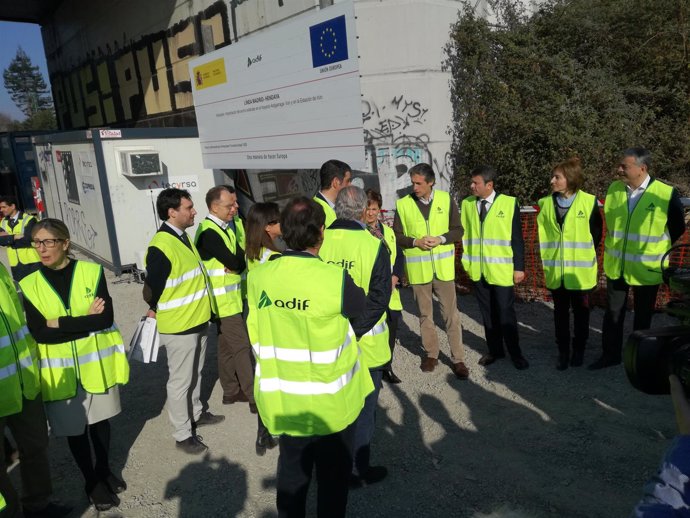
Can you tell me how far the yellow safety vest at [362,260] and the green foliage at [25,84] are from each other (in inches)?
3006

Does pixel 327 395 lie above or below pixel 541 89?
below

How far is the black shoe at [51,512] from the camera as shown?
3169 millimetres

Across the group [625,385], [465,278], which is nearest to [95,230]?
[465,278]

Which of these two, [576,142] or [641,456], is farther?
[576,142]

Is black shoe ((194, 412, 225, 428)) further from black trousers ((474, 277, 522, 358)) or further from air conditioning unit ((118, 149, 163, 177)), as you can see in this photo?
air conditioning unit ((118, 149, 163, 177))

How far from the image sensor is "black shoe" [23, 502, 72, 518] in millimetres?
3169

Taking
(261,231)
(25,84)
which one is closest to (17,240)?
(261,231)

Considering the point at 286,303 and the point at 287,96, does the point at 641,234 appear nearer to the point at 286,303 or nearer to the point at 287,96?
the point at 286,303

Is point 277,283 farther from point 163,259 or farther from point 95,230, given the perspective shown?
point 95,230

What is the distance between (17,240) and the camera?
253 inches

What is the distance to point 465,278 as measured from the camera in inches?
298

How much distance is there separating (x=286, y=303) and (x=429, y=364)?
301 cm

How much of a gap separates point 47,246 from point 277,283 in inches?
62.3

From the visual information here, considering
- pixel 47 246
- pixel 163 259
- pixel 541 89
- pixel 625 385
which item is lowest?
pixel 625 385
